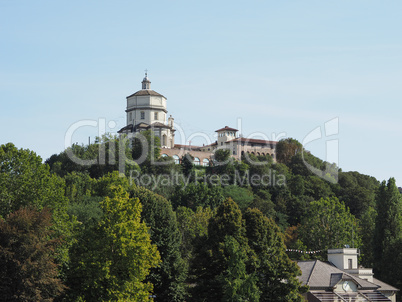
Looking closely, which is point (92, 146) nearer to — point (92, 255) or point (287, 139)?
point (287, 139)

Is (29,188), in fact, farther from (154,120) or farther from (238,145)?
(238,145)

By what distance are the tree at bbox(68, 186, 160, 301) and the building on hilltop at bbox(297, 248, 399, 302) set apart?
17.2 metres

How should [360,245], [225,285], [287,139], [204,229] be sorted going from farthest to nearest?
[287,139], [360,245], [204,229], [225,285]

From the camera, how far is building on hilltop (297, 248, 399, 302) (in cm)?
5391

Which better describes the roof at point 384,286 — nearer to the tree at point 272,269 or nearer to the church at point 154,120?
the tree at point 272,269

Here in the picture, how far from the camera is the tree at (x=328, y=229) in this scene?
75.1 meters

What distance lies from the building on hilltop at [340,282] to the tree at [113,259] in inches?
677

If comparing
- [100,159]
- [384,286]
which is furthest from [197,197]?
[384,286]

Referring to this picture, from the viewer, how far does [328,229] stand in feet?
251

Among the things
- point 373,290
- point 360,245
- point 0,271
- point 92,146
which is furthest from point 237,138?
point 0,271

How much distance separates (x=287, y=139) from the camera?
134250mm

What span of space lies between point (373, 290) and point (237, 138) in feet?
268

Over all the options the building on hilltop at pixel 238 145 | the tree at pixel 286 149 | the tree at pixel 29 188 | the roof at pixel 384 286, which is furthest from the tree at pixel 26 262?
the tree at pixel 286 149

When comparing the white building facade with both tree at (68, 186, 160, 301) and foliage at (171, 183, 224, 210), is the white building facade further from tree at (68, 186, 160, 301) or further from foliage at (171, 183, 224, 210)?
tree at (68, 186, 160, 301)
